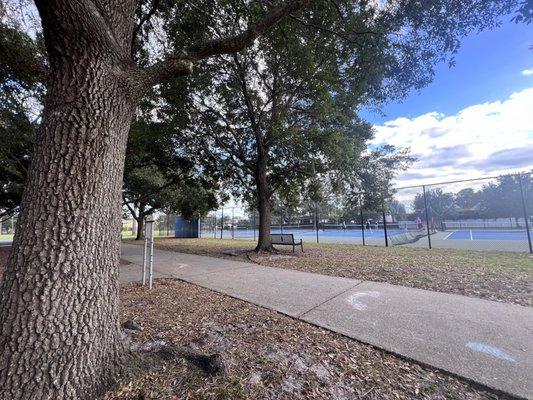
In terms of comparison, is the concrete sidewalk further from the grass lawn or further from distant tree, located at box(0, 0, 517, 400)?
distant tree, located at box(0, 0, 517, 400)

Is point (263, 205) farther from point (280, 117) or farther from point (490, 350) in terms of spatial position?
point (490, 350)

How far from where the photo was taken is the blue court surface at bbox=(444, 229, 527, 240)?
51.9ft

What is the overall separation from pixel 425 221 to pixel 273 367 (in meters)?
12.7

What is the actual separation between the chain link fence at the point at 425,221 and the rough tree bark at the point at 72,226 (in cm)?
1144

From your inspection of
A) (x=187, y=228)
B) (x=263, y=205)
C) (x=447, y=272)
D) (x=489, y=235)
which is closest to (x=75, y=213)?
(x=447, y=272)

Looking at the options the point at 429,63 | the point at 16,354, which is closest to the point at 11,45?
the point at 16,354

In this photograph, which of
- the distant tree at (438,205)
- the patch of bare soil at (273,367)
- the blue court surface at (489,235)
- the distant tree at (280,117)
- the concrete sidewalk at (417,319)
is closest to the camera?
the patch of bare soil at (273,367)

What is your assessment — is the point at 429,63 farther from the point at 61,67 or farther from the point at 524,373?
the point at 61,67

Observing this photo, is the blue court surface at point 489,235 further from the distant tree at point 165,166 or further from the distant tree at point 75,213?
the distant tree at point 75,213

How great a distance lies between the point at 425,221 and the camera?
12641 mm

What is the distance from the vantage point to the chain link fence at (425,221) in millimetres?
11859

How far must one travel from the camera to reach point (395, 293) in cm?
442

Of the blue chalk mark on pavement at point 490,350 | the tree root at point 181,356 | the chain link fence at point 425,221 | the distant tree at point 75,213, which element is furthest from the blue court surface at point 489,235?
the distant tree at point 75,213

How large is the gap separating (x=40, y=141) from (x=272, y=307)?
10.5 feet
